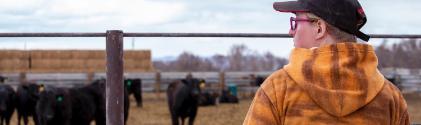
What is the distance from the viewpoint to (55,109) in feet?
33.7

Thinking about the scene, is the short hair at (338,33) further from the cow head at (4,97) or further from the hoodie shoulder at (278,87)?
the cow head at (4,97)

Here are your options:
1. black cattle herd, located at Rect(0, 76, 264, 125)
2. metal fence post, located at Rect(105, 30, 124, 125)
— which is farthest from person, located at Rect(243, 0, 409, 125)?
black cattle herd, located at Rect(0, 76, 264, 125)

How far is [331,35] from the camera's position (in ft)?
6.01

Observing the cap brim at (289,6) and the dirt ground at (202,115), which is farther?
the dirt ground at (202,115)

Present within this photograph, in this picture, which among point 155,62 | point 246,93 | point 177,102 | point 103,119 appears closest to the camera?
point 103,119

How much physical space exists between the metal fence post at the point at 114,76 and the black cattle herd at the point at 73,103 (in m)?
6.83

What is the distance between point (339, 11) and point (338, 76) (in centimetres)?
19

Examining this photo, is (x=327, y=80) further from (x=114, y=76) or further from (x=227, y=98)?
(x=227, y=98)

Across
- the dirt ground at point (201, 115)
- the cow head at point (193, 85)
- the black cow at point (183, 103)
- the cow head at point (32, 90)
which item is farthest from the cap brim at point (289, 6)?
the cow head at point (32, 90)

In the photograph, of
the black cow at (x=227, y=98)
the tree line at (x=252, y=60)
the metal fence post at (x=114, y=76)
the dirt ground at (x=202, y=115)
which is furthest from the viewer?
the tree line at (x=252, y=60)

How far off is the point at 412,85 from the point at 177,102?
13000 millimetres

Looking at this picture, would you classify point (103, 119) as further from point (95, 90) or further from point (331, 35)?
point (331, 35)

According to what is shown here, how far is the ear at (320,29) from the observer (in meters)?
1.83

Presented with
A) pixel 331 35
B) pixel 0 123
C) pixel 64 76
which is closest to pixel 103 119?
pixel 0 123
